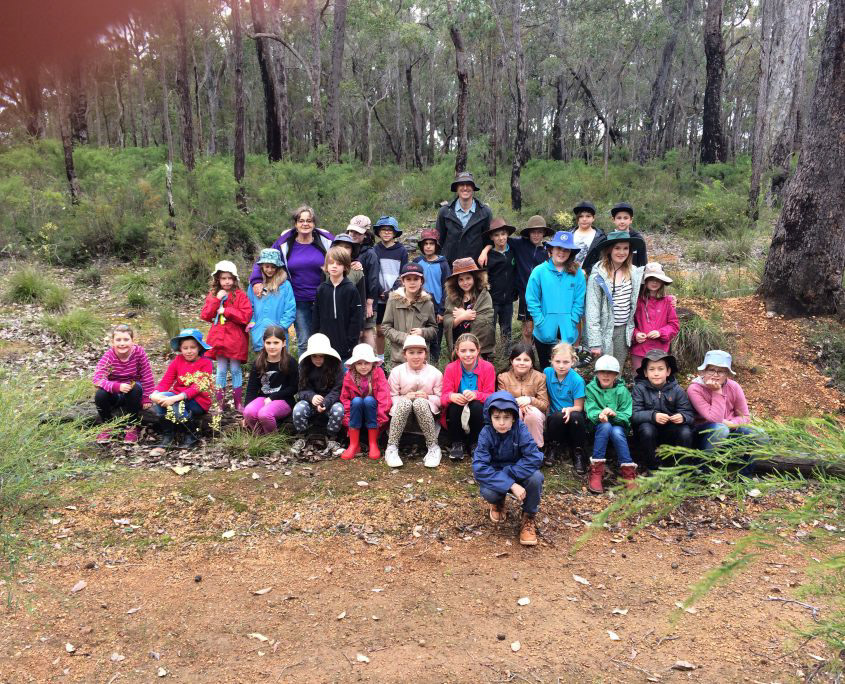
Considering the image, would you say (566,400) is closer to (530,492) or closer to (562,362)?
(562,362)

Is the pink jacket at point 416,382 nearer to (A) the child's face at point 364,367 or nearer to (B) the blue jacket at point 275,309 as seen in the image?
(A) the child's face at point 364,367

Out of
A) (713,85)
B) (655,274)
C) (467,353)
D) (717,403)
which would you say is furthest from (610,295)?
(713,85)

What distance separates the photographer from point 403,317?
19.8 feet

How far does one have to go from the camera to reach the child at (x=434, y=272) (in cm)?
638

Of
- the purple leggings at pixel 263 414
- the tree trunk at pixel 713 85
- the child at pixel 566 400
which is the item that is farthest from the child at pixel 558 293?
the tree trunk at pixel 713 85

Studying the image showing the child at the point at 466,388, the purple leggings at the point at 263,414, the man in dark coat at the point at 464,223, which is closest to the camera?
the child at the point at 466,388

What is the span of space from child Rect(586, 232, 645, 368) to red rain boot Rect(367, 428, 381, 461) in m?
2.22

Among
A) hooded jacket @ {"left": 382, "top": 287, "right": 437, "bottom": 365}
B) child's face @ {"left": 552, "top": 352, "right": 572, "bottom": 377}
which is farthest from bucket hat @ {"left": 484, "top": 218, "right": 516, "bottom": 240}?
child's face @ {"left": 552, "top": 352, "right": 572, "bottom": 377}

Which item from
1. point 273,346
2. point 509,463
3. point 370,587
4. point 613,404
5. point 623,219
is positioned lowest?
point 370,587

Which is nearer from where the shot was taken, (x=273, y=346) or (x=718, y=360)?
(x=718, y=360)

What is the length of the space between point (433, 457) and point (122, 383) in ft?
9.80

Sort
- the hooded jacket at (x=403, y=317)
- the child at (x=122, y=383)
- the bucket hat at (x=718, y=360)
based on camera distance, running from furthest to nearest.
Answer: the hooded jacket at (x=403, y=317) → the child at (x=122, y=383) → the bucket hat at (x=718, y=360)

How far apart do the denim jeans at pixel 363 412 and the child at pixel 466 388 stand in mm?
626

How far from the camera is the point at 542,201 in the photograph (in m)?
16.1
